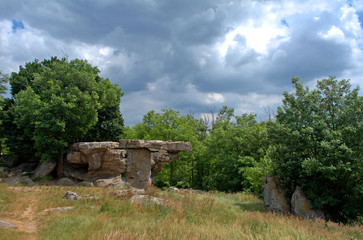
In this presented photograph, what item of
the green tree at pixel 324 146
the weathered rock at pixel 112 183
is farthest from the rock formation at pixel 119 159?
the green tree at pixel 324 146

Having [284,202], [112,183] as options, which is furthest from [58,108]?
[284,202]

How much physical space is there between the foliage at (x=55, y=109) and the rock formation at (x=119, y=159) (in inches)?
63.4

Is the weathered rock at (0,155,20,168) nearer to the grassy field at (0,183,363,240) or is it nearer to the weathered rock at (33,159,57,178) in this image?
the weathered rock at (33,159,57,178)

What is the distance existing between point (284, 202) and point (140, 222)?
8.26m

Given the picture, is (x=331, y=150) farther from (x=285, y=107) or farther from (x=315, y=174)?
(x=285, y=107)

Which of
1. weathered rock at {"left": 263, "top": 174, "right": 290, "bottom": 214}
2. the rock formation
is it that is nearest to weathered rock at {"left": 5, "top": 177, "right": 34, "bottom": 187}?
the rock formation

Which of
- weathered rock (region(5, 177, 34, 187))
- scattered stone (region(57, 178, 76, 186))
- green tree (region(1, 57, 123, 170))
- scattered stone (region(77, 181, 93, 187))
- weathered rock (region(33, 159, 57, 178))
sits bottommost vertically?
scattered stone (region(77, 181, 93, 187))

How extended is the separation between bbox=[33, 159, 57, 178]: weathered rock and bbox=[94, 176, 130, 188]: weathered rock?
4.20 metres

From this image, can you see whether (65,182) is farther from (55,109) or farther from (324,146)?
(324,146)

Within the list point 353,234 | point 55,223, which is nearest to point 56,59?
point 55,223

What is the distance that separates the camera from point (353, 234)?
7.23 m

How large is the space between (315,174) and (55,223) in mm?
11130

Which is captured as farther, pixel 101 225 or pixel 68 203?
pixel 68 203

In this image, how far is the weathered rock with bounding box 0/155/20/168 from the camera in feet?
69.9
